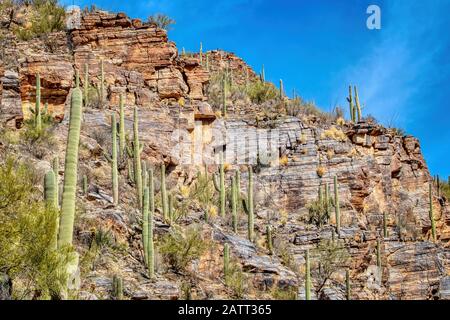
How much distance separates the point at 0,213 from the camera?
1221cm

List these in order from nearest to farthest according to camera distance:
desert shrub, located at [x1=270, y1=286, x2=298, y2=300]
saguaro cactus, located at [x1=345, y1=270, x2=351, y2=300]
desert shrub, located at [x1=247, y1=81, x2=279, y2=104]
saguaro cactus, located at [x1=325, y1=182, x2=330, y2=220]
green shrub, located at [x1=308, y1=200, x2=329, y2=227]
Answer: desert shrub, located at [x1=270, y1=286, x2=298, y2=300], saguaro cactus, located at [x1=345, y1=270, x2=351, y2=300], green shrub, located at [x1=308, y1=200, x2=329, y2=227], saguaro cactus, located at [x1=325, y1=182, x2=330, y2=220], desert shrub, located at [x1=247, y1=81, x2=279, y2=104]

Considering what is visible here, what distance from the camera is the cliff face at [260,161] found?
22786 millimetres

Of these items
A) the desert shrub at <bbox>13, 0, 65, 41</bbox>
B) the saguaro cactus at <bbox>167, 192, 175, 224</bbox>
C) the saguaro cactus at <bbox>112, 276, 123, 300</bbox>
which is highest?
the desert shrub at <bbox>13, 0, 65, 41</bbox>

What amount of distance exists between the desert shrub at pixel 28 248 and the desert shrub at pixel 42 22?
19203mm

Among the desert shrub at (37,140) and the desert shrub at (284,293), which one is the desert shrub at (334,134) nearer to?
the desert shrub at (284,293)

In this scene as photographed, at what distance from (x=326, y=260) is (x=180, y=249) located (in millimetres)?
6544

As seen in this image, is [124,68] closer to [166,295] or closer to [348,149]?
[348,149]

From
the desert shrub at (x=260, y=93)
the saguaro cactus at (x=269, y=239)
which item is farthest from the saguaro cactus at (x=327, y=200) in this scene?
the desert shrub at (x=260, y=93)

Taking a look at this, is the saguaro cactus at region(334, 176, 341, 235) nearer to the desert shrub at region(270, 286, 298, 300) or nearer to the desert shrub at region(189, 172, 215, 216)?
the desert shrub at region(189, 172, 215, 216)

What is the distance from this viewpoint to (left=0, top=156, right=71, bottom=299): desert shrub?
11.9m

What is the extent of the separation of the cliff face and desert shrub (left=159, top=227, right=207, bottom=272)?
1.72 feet

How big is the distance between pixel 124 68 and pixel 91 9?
4.27 m

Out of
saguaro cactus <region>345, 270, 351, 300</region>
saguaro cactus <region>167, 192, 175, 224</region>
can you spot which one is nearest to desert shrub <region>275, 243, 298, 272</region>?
saguaro cactus <region>345, 270, 351, 300</region>
